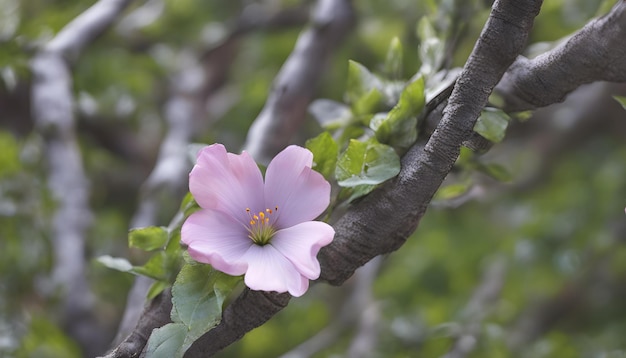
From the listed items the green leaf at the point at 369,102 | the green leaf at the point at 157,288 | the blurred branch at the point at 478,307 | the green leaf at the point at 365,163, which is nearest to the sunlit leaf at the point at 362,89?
the green leaf at the point at 369,102

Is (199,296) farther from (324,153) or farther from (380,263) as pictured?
(380,263)

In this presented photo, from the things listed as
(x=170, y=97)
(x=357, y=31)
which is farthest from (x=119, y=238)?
(x=357, y=31)

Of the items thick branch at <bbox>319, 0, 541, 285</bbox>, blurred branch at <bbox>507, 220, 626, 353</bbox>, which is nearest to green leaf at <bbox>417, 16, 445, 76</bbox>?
thick branch at <bbox>319, 0, 541, 285</bbox>

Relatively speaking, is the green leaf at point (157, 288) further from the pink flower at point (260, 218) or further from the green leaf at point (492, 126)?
the green leaf at point (492, 126)

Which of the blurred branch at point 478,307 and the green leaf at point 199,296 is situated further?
the blurred branch at point 478,307

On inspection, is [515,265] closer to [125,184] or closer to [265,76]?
[265,76]
